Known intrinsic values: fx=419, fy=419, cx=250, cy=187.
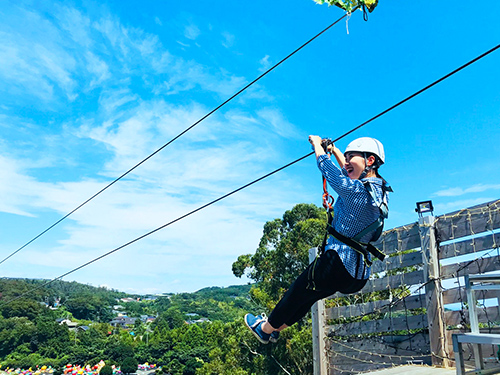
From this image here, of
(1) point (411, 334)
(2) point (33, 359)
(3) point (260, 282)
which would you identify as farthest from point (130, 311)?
(1) point (411, 334)

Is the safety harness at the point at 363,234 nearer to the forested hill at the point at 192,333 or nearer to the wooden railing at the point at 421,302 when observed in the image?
the wooden railing at the point at 421,302

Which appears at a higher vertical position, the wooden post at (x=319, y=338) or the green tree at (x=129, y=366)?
the wooden post at (x=319, y=338)

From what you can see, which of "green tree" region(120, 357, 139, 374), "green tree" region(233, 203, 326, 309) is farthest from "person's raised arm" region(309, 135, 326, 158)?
"green tree" region(120, 357, 139, 374)

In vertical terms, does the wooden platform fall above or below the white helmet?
below

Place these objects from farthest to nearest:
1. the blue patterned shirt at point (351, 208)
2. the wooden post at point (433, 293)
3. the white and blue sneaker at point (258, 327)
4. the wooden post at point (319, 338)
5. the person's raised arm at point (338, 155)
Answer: the wooden post at point (319, 338)
the wooden post at point (433, 293)
the white and blue sneaker at point (258, 327)
the person's raised arm at point (338, 155)
the blue patterned shirt at point (351, 208)

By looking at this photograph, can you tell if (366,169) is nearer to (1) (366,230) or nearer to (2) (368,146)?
(2) (368,146)

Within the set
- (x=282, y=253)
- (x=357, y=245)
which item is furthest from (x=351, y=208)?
(x=282, y=253)

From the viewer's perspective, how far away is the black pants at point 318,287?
238cm

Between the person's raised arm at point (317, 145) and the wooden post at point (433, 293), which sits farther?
the wooden post at point (433, 293)

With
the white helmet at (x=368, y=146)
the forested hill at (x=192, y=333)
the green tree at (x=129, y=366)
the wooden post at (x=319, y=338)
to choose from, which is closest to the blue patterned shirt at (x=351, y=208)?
the white helmet at (x=368, y=146)

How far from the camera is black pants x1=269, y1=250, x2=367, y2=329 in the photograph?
238 cm

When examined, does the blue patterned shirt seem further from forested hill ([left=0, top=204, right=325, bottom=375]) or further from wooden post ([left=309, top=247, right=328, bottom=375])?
forested hill ([left=0, top=204, right=325, bottom=375])

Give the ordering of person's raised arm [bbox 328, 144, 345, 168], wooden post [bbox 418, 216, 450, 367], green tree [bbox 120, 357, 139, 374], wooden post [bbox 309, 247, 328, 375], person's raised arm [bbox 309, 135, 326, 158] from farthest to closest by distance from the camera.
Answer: green tree [bbox 120, 357, 139, 374] < wooden post [bbox 309, 247, 328, 375] < wooden post [bbox 418, 216, 450, 367] < person's raised arm [bbox 328, 144, 345, 168] < person's raised arm [bbox 309, 135, 326, 158]

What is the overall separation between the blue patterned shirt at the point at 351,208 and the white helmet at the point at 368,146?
169mm
